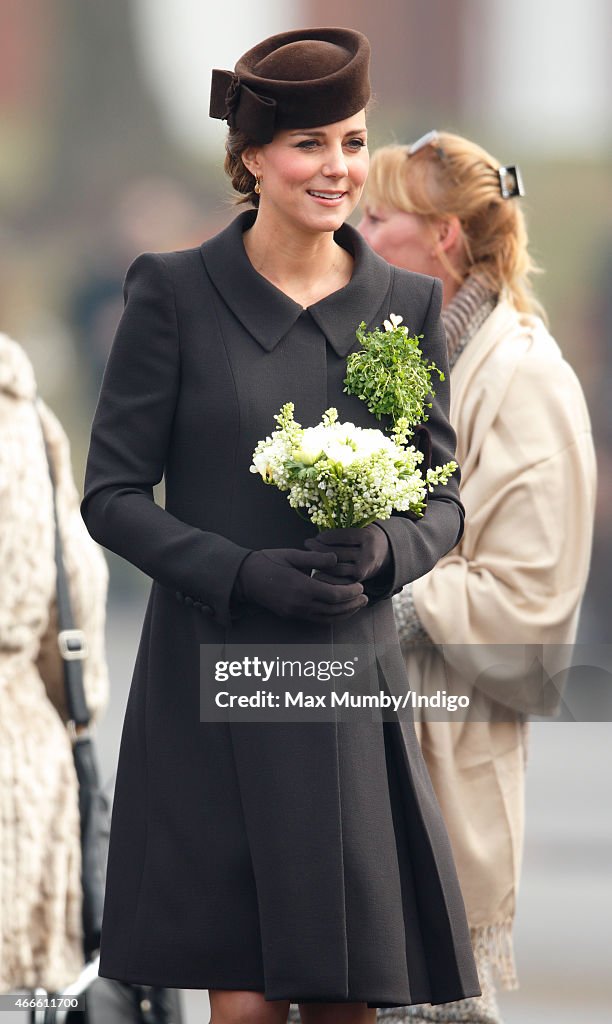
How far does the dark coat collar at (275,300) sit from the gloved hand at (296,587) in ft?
1.32

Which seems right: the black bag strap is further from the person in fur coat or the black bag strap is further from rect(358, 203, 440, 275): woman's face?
rect(358, 203, 440, 275): woman's face

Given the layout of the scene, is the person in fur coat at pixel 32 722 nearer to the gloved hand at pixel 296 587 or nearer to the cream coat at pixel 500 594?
the cream coat at pixel 500 594

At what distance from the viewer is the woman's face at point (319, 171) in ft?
9.12

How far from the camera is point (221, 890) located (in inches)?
107

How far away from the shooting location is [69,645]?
3.79 metres

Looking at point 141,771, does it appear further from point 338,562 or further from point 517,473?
point 517,473

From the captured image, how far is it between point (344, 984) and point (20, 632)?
132cm

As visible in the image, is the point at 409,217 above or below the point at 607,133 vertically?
below

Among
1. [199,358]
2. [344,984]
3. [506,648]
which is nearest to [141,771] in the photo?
[344,984]

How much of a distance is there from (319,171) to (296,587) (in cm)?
69

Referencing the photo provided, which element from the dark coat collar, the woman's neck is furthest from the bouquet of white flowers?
the woman's neck

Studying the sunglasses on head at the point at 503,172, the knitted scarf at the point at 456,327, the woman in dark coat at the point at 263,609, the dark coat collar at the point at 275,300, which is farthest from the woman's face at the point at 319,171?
the sunglasses on head at the point at 503,172

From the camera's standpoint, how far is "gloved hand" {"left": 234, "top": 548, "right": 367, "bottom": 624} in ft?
8.50

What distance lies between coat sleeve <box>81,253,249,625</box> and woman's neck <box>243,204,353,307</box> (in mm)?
186
